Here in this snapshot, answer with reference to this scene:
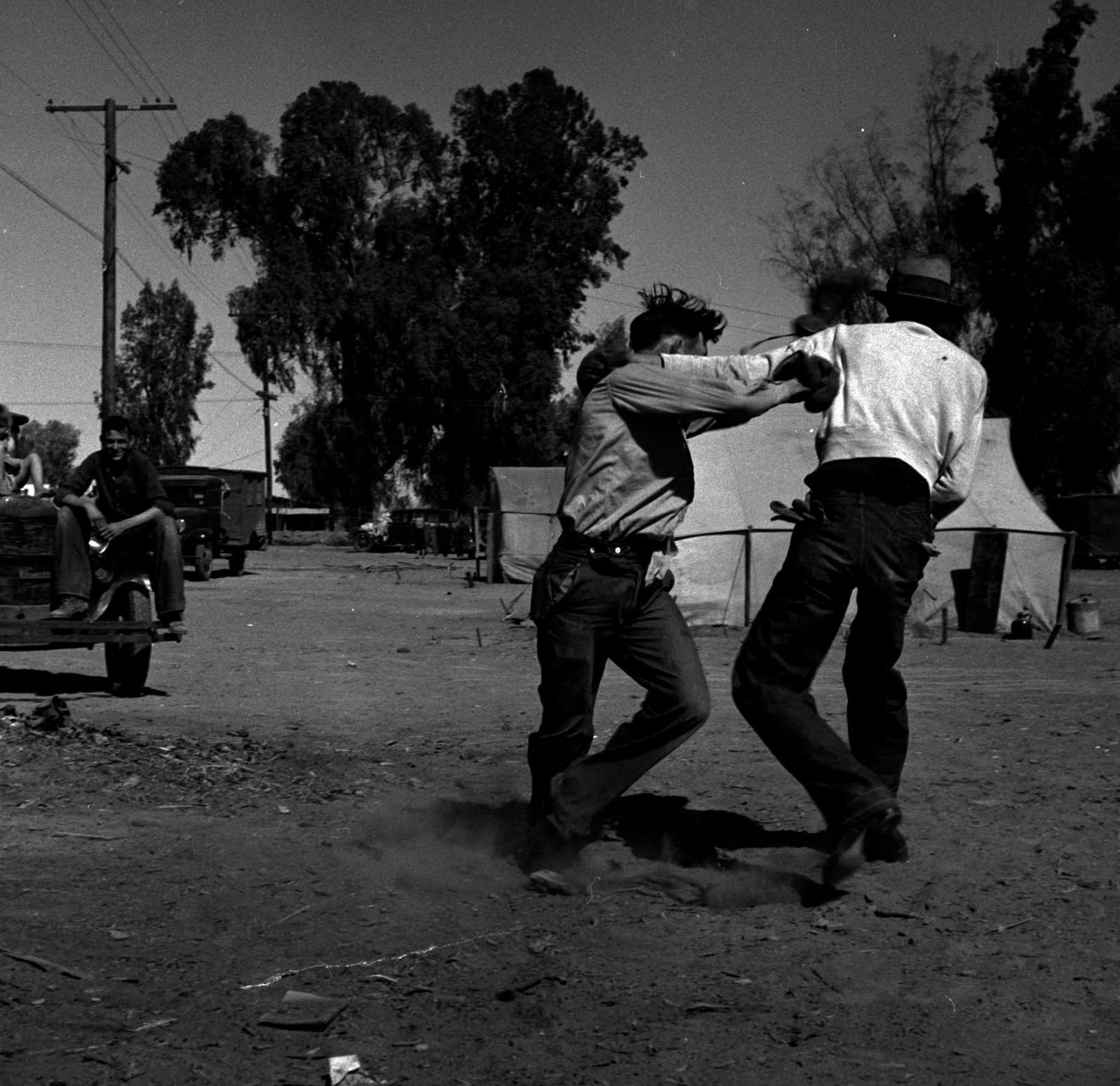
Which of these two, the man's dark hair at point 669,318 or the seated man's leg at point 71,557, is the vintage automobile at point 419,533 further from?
the man's dark hair at point 669,318

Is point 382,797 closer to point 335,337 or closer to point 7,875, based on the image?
point 7,875

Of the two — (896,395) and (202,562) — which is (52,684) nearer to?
(896,395)

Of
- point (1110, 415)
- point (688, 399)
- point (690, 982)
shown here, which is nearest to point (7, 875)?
point (690, 982)

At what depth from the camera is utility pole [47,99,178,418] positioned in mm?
32719

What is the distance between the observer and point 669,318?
193 inches

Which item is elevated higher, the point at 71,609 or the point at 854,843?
the point at 854,843

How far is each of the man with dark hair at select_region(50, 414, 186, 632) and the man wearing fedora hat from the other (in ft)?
20.0

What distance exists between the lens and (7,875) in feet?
15.6

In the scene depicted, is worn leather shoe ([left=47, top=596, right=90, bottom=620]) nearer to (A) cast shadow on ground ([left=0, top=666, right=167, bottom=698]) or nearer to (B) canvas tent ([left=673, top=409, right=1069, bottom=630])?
(A) cast shadow on ground ([left=0, top=666, right=167, bottom=698])

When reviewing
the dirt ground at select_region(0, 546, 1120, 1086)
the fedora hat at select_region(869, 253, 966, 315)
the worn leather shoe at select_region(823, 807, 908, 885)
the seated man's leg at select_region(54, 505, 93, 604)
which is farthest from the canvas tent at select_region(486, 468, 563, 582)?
the worn leather shoe at select_region(823, 807, 908, 885)

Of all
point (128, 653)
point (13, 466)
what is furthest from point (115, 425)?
point (13, 466)

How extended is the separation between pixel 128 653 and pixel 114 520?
0.89 meters

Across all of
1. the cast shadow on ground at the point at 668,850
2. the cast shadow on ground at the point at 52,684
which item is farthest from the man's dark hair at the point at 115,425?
the cast shadow on ground at the point at 668,850

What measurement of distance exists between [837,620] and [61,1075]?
2581mm
